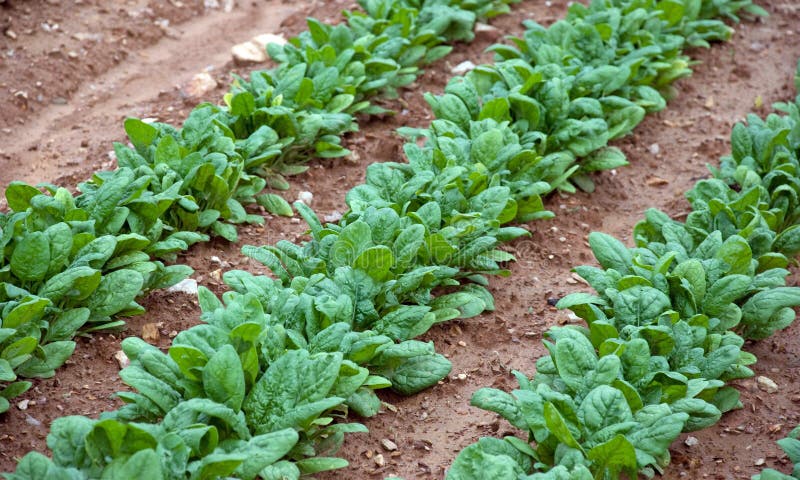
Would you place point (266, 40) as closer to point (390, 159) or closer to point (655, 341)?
point (390, 159)

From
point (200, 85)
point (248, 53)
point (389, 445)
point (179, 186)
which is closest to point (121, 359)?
point (179, 186)

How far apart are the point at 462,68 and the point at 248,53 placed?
1643 millimetres

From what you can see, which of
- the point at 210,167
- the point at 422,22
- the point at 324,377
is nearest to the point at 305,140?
the point at 210,167

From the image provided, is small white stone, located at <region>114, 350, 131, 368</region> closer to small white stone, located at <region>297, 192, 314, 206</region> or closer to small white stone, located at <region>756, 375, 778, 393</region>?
small white stone, located at <region>297, 192, 314, 206</region>

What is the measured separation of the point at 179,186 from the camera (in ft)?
15.8

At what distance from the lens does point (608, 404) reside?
→ 11.8 feet

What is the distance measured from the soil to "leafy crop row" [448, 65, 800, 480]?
323mm

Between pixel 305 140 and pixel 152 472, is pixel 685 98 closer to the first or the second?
pixel 305 140

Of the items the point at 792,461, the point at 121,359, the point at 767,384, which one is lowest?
the point at 767,384

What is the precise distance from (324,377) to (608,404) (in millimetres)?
1111

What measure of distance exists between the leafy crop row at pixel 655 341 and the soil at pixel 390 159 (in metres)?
0.32

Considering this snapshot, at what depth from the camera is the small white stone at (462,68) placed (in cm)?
700

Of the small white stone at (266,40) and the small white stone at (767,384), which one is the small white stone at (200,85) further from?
the small white stone at (767,384)

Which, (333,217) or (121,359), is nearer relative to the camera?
(121,359)
